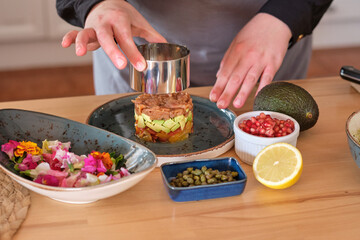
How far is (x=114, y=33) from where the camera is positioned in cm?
114

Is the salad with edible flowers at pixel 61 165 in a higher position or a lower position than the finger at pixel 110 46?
lower

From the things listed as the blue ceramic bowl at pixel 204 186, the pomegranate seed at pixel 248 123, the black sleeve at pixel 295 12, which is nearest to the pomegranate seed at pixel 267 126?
the pomegranate seed at pixel 248 123

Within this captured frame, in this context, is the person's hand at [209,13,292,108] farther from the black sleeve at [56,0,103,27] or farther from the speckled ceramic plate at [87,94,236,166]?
the black sleeve at [56,0,103,27]

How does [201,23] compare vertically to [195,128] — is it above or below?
above

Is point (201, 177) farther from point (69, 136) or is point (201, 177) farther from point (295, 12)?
point (295, 12)

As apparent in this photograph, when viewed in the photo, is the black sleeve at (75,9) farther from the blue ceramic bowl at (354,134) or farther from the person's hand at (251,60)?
the blue ceramic bowl at (354,134)

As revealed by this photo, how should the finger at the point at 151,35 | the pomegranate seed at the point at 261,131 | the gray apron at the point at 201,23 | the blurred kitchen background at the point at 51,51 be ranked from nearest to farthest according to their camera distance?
the pomegranate seed at the point at 261,131, the finger at the point at 151,35, the gray apron at the point at 201,23, the blurred kitchen background at the point at 51,51

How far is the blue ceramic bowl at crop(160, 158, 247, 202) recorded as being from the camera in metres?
0.88

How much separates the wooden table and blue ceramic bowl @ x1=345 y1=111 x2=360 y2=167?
7 cm

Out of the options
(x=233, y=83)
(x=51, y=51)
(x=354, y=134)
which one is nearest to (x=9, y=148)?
(x=233, y=83)

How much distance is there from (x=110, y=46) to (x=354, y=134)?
58 centimetres

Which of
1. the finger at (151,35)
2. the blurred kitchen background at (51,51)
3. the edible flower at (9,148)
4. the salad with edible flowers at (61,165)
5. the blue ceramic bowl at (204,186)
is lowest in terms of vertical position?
the blurred kitchen background at (51,51)

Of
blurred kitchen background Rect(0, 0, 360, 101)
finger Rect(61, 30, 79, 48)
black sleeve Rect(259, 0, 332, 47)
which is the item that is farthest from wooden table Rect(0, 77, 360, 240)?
blurred kitchen background Rect(0, 0, 360, 101)

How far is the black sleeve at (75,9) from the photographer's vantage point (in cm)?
133
